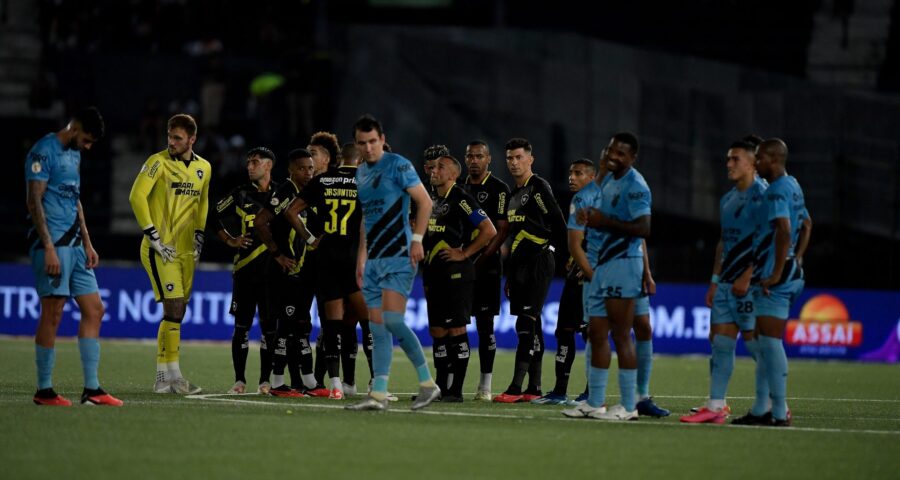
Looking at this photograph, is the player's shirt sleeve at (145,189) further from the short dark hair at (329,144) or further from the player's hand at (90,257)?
the short dark hair at (329,144)

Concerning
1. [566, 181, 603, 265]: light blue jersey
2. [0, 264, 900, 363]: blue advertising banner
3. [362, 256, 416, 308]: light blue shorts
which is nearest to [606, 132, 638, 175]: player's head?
[566, 181, 603, 265]: light blue jersey

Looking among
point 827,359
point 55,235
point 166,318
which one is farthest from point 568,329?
point 827,359

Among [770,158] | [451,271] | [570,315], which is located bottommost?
[570,315]

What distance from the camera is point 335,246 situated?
504 inches

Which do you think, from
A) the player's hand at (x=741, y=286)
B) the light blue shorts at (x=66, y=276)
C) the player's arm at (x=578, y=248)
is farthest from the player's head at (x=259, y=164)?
the player's hand at (x=741, y=286)

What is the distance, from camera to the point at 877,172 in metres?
24.3

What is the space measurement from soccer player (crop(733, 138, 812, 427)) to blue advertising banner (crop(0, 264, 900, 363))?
Result: 36.4ft

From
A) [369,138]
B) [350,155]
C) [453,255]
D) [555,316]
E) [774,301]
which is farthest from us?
[555,316]

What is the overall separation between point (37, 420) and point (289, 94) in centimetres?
1867

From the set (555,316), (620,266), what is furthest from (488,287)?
(555,316)

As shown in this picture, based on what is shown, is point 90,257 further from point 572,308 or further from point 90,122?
point 572,308

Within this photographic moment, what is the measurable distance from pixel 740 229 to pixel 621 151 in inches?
44.5

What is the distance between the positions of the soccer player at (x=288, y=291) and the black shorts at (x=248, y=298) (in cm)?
15

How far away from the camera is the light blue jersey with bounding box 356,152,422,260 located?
11492mm
